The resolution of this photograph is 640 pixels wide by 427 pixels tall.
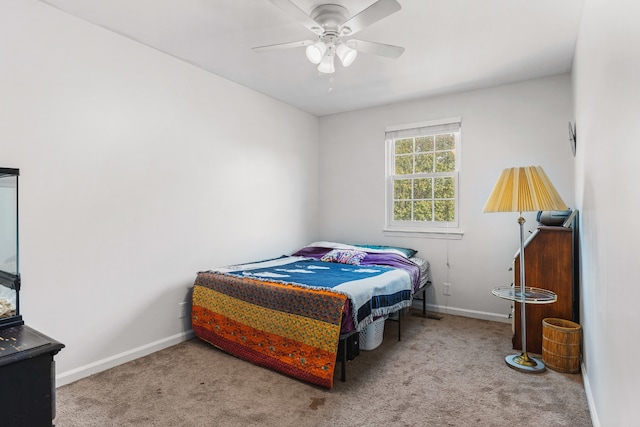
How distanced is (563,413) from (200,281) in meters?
2.76

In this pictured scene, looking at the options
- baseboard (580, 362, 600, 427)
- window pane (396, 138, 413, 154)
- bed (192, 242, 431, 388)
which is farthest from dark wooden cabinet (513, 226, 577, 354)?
window pane (396, 138, 413, 154)

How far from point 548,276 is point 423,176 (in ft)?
5.96

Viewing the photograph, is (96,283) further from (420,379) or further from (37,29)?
(420,379)

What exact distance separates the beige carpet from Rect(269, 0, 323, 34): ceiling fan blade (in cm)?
230

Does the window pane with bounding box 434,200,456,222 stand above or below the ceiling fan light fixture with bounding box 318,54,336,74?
below

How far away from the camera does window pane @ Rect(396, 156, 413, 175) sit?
438 cm

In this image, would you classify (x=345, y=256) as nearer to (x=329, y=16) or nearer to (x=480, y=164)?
(x=480, y=164)

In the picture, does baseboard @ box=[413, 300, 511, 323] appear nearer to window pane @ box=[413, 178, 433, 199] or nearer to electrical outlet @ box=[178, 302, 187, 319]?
window pane @ box=[413, 178, 433, 199]

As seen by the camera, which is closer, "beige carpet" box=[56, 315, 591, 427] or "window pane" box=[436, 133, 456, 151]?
"beige carpet" box=[56, 315, 591, 427]

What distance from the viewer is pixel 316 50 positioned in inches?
90.0

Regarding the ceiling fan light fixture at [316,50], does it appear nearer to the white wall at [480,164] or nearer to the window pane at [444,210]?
the white wall at [480,164]

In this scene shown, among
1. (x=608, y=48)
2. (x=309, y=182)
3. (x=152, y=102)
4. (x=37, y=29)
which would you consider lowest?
(x=309, y=182)

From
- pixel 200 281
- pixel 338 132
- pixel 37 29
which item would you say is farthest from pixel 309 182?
pixel 37 29

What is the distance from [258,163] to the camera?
4043 mm
